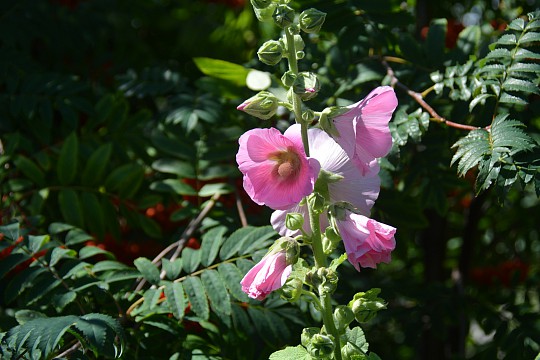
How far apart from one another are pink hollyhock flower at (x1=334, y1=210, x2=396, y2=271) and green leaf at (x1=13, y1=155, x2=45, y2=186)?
84 centimetres

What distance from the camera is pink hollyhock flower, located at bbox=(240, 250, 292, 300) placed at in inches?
31.4

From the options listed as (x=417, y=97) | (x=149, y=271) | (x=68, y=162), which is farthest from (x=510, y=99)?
(x=68, y=162)

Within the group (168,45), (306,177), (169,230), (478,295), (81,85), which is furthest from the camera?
(168,45)

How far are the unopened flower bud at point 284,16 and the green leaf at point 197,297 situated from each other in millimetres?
449

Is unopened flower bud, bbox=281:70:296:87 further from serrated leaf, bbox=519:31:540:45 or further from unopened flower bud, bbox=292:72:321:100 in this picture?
serrated leaf, bbox=519:31:540:45

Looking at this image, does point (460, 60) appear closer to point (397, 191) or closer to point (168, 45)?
point (397, 191)

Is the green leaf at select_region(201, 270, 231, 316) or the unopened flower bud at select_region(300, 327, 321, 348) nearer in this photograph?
the unopened flower bud at select_region(300, 327, 321, 348)

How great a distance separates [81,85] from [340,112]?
87 cm

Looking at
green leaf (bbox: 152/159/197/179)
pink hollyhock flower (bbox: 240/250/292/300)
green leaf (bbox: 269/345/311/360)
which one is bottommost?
green leaf (bbox: 152/159/197/179)

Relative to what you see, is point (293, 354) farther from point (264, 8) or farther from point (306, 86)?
point (264, 8)

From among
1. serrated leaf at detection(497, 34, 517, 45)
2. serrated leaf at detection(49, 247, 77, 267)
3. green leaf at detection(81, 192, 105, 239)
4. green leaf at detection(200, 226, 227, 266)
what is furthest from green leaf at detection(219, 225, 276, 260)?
serrated leaf at detection(497, 34, 517, 45)

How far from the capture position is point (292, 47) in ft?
2.79

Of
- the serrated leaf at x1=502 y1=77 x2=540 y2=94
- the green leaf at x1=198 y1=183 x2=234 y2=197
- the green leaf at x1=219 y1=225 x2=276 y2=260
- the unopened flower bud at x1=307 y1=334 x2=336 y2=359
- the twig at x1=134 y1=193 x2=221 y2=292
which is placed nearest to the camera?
the unopened flower bud at x1=307 y1=334 x2=336 y2=359

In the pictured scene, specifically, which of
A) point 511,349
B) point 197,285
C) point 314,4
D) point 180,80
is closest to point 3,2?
point 180,80
